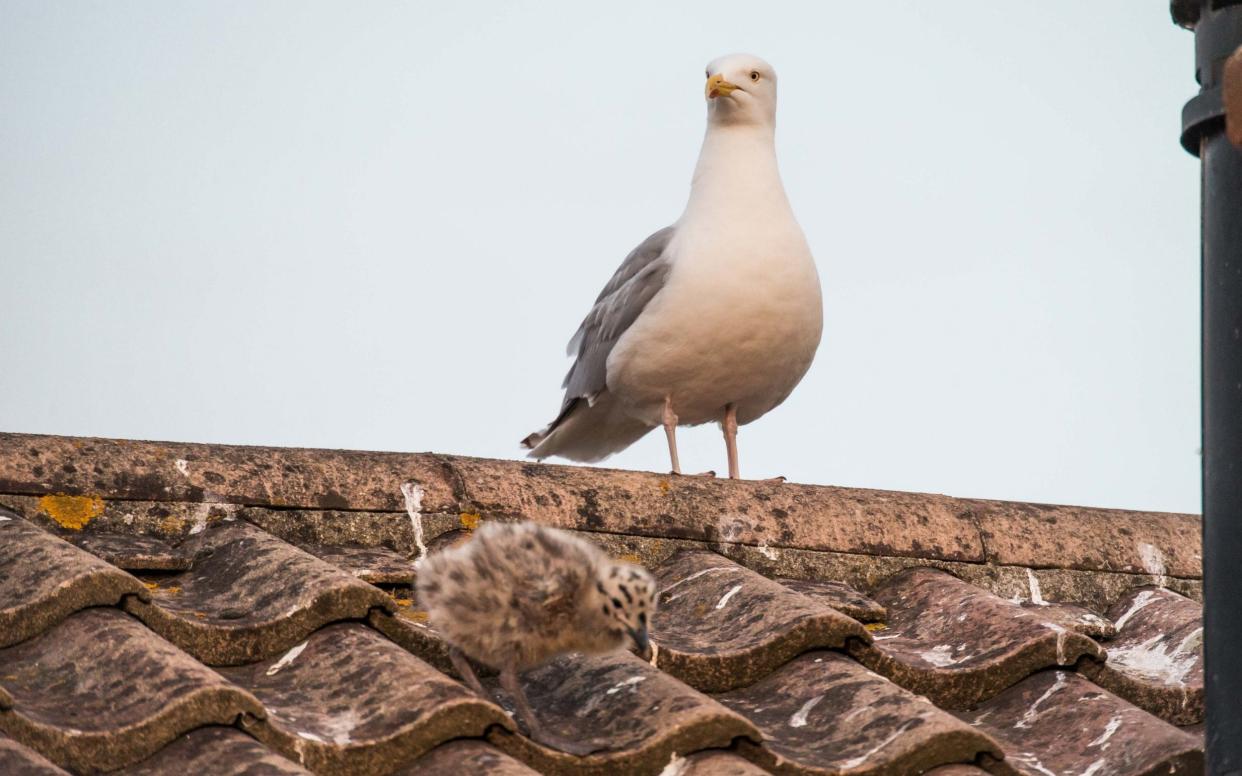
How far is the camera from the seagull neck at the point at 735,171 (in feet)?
20.7

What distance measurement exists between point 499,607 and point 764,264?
2.93 m

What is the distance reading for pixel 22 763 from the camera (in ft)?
8.46

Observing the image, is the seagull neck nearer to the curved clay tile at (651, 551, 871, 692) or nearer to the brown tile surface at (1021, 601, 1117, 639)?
the brown tile surface at (1021, 601, 1117, 639)

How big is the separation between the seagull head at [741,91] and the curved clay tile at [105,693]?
3.95 metres

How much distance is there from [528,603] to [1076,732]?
1.13 metres

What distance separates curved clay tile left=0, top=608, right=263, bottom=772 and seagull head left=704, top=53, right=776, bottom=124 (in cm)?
395

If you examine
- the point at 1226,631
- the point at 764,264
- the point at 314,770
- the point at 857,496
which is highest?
the point at 764,264

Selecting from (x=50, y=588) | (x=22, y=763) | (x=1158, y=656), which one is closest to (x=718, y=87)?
(x=1158, y=656)

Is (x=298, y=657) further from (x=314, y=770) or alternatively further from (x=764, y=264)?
(x=764, y=264)

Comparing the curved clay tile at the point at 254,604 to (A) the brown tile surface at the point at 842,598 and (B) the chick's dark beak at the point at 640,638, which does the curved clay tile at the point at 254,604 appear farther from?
(A) the brown tile surface at the point at 842,598

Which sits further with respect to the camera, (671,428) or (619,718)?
(671,428)

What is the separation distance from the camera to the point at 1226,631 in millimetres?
2607

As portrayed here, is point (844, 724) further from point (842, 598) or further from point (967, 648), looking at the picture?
point (842, 598)

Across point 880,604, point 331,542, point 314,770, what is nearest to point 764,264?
point 880,604
